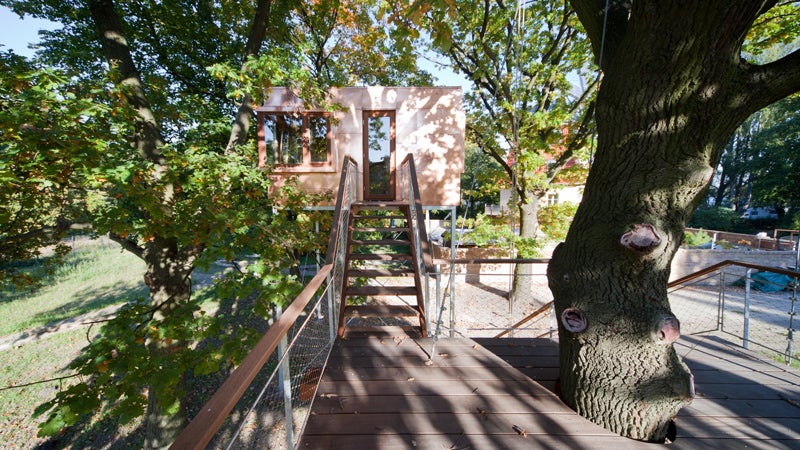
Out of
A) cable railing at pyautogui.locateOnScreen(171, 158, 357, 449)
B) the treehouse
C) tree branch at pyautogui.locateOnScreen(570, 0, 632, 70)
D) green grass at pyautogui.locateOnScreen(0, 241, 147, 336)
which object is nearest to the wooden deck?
cable railing at pyautogui.locateOnScreen(171, 158, 357, 449)

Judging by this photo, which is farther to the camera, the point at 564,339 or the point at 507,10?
the point at 507,10

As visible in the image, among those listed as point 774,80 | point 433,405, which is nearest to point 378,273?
point 433,405

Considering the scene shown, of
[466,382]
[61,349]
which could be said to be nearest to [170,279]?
[466,382]

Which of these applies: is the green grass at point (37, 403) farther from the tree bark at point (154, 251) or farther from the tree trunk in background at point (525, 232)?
the tree trunk in background at point (525, 232)

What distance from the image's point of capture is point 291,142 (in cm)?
689

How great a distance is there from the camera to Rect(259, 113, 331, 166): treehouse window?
678 cm

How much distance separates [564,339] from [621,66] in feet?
7.38

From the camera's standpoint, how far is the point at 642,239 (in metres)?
2.00

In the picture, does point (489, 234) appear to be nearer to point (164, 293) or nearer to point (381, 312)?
A: point (381, 312)

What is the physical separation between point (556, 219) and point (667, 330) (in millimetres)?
7534

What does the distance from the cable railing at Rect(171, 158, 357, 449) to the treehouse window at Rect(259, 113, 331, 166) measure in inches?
49.8

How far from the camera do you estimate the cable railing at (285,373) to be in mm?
1010

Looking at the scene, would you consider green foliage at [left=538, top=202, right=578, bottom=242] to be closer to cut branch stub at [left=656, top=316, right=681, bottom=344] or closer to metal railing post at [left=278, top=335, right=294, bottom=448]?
cut branch stub at [left=656, top=316, right=681, bottom=344]

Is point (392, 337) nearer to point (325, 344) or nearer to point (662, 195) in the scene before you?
point (325, 344)
